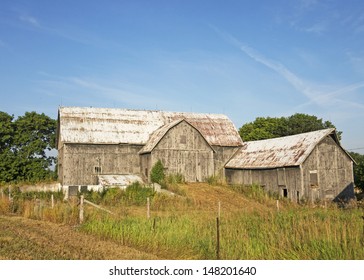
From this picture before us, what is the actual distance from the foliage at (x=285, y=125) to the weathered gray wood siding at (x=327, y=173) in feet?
92.9

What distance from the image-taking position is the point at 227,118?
46719 mm

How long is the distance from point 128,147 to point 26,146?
559 inches

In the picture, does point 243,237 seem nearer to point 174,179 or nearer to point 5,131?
point 174,179

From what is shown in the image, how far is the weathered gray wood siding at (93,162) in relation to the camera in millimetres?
37688

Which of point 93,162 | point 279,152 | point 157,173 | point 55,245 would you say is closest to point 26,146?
point 93,162

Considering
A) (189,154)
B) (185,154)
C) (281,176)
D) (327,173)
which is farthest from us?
(189,154)

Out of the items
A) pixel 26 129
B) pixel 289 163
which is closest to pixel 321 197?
pixel 289 163

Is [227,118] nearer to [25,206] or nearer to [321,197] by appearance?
[321,197]

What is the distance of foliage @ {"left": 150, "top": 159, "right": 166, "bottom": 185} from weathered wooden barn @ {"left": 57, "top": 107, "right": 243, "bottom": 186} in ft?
1.92

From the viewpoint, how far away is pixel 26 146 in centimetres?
4672

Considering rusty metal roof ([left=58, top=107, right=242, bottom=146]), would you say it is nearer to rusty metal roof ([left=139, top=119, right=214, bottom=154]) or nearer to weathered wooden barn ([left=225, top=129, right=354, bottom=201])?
rusty metal roof ([left=139, top=119, right=214, bottom=154])

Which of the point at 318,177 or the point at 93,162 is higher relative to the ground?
the point at 93,162

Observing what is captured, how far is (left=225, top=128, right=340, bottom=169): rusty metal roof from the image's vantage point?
33344 millimetres

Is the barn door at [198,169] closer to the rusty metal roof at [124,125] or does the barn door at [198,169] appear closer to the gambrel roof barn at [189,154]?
the gambrel roof barn at [189,154]
